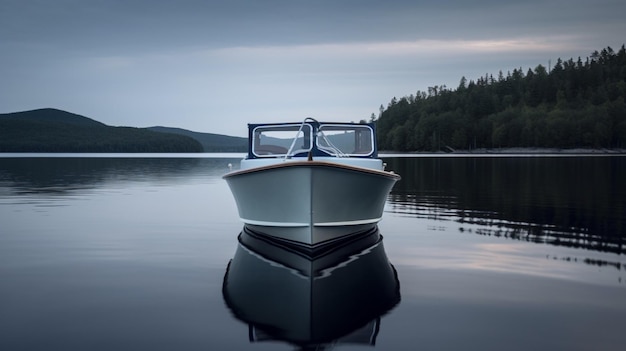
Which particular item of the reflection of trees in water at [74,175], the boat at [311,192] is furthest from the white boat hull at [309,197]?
Answer: the reflection of trees in water at [74,175]

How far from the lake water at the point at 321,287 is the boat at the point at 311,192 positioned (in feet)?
Result: 2.96

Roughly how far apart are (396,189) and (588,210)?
14614 mm

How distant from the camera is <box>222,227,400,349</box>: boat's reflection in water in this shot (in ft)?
26.7

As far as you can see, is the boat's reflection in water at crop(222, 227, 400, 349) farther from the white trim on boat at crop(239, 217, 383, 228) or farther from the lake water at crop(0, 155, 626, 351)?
the white trim on boat at crop(239, 217, 383, 228)

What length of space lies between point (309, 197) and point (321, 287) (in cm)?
353

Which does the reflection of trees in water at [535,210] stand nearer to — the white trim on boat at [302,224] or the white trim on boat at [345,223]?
the white trim on boat at [345,223]

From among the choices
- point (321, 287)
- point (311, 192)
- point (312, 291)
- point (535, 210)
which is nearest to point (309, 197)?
point (311, 192)

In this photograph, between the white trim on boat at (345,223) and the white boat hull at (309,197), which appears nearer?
the white boat hull at (309,197)

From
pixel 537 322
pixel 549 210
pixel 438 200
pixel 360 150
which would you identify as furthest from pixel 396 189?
pixel 537 322

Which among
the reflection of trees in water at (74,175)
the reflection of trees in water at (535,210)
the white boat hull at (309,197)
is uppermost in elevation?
the white boat hull at (309,197)

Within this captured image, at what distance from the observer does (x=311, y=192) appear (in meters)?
13.9

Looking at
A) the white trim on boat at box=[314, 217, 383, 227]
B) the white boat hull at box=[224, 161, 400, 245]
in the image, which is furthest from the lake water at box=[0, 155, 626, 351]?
the white boat hull at box=[224, 161, 400, 245]

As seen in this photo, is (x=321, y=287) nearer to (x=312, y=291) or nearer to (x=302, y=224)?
(x=312, y=291)

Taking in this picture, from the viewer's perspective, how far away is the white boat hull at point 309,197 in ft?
45.6
